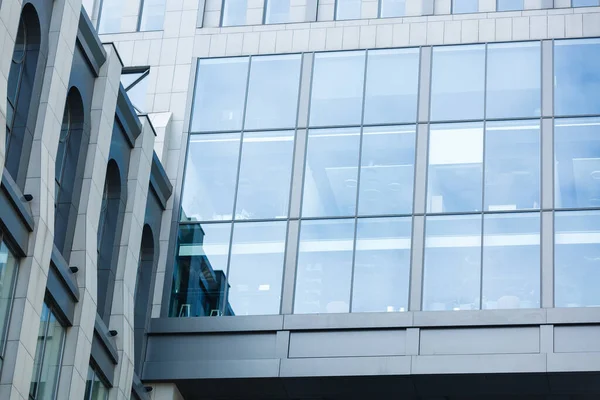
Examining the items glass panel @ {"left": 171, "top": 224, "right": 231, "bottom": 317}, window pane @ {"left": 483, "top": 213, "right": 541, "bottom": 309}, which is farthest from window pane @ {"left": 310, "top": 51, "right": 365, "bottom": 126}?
window pane @ {"left": 483, "top": 213, "right": 541, "bottom": 309}

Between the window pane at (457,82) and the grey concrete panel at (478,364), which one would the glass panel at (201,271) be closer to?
the grey concrete panel at (478,364)

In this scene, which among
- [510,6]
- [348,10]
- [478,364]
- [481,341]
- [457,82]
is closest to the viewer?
[478,364]

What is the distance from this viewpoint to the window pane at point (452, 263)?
37.2 m

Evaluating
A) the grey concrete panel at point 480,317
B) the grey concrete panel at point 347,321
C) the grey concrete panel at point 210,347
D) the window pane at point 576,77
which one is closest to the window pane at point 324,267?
the grey concrete panel at point 347,321

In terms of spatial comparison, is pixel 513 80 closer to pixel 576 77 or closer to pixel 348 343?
pixel 576 77

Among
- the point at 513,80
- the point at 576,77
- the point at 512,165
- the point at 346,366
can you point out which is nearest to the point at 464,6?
the point at 513,80

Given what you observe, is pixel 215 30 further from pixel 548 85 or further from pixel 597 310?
pixel 597 310

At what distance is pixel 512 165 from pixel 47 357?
616 inches

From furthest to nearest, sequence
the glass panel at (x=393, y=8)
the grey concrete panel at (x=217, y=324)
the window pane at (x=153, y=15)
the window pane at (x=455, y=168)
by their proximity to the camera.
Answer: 1. the window pane at (x=153, y=15)
2. the glass panel at (x=393, y=8)
3. the window pane at (x=455, y=168)
4. the grey concrete panel at (x=217, y=324)

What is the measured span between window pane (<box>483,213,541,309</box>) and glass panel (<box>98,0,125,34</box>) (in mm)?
14013

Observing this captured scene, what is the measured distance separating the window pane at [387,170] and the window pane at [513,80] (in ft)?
8.69

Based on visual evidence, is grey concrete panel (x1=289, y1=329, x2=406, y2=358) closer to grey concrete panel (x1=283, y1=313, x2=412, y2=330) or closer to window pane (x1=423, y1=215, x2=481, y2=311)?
grey concrete panel (x1=283, y1=313, x2=412, y2=330)

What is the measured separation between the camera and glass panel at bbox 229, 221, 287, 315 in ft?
125

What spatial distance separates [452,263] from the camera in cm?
3772
